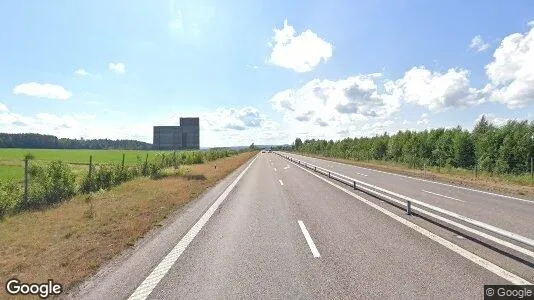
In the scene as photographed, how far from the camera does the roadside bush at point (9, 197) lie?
13.8 m

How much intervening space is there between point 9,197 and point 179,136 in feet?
223

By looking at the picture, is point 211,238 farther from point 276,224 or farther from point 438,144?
point 438,144

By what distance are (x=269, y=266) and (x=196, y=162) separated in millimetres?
51050

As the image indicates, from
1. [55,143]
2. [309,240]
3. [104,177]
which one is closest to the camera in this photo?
[309,240]

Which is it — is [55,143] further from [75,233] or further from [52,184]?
[75,233]

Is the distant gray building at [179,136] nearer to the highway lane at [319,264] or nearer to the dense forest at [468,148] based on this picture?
the dense forest at [468,148]

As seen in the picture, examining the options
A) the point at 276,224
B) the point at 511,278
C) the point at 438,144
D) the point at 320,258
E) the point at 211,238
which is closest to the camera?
the point at 511,278

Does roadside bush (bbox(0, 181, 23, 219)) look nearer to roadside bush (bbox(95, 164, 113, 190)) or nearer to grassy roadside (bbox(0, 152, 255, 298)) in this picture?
grassy roadside (bbox(0, 152, 255, 298))

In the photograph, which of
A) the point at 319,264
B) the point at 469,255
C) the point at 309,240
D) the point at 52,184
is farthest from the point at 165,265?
the point at 52,184

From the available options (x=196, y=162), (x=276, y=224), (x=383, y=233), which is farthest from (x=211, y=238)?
(x=196, y=162)

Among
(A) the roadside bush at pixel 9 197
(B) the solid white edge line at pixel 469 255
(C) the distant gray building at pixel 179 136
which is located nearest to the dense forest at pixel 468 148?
(B) the solid white edge line at pixel 469 255

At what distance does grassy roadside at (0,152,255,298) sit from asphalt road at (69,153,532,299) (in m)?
0.65

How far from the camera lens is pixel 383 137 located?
71875 millimetres

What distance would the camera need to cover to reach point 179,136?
8144 centimetres
